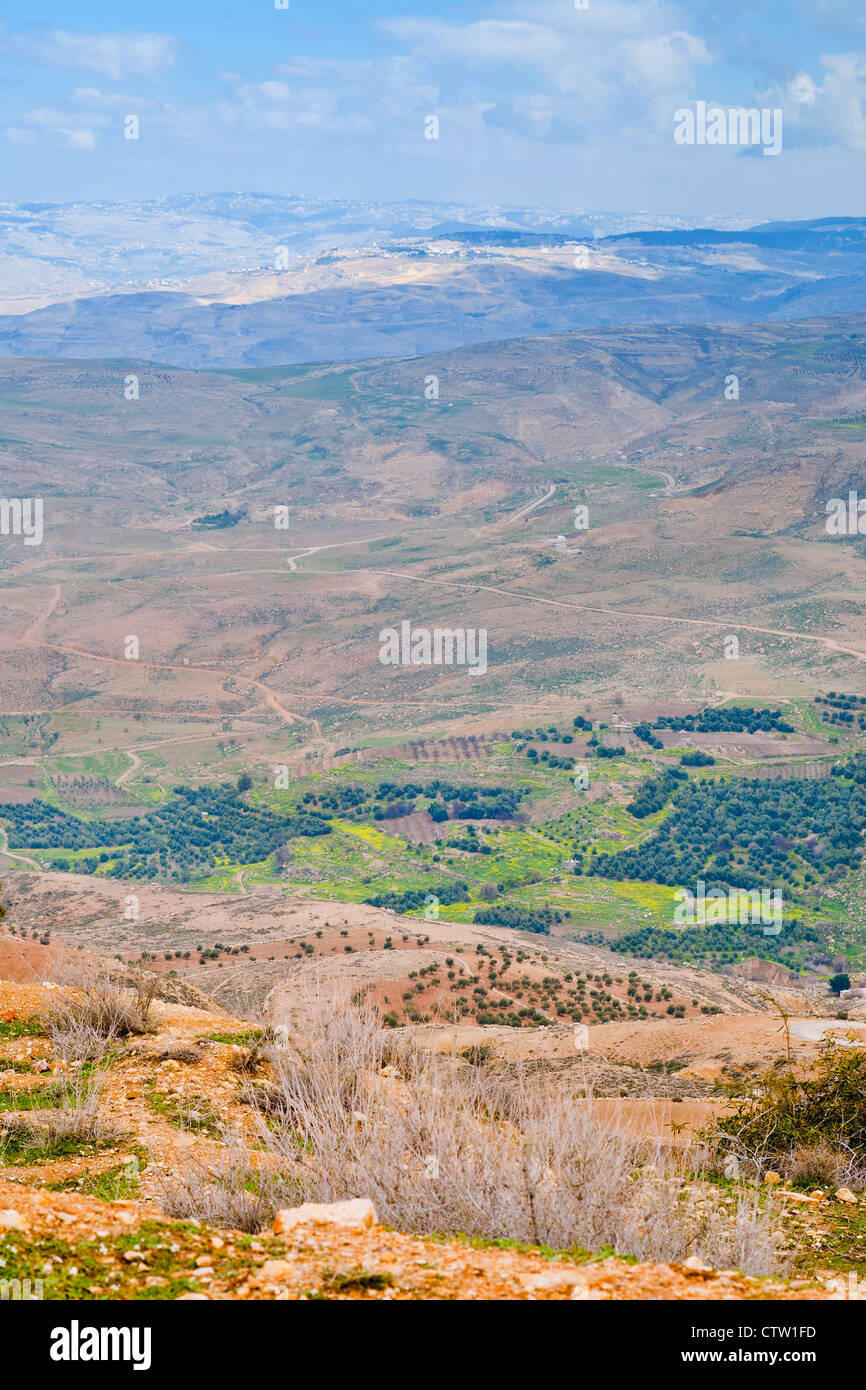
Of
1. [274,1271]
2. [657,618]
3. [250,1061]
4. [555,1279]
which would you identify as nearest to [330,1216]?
[274,1271]

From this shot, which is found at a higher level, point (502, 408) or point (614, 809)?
point (502, 408)

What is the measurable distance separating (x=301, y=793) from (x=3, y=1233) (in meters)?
70.7

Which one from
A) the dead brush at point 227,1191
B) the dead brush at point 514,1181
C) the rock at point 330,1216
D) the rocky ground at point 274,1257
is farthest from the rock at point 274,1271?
the dead brush at point 514,1181

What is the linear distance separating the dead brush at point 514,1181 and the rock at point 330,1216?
49 centimetres

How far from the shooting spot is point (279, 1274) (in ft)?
21.5

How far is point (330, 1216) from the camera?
7562 mm

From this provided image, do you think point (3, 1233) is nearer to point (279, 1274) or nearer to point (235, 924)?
point (279, 1274)

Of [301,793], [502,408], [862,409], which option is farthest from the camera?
[502,408]

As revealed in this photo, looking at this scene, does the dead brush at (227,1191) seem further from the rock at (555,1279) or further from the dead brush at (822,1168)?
the dead brush at (822,1168)

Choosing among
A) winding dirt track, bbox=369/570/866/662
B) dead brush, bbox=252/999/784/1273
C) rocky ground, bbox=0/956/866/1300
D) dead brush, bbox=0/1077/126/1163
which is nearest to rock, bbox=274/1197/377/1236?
rocky ground, bbox=0/956/866/1300

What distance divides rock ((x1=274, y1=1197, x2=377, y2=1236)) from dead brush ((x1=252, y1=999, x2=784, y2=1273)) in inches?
19.3

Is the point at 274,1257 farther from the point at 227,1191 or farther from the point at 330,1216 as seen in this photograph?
the point at 227,1191

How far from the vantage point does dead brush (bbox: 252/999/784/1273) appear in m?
7.77

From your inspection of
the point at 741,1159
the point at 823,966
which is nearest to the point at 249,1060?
the point at 741,1159
